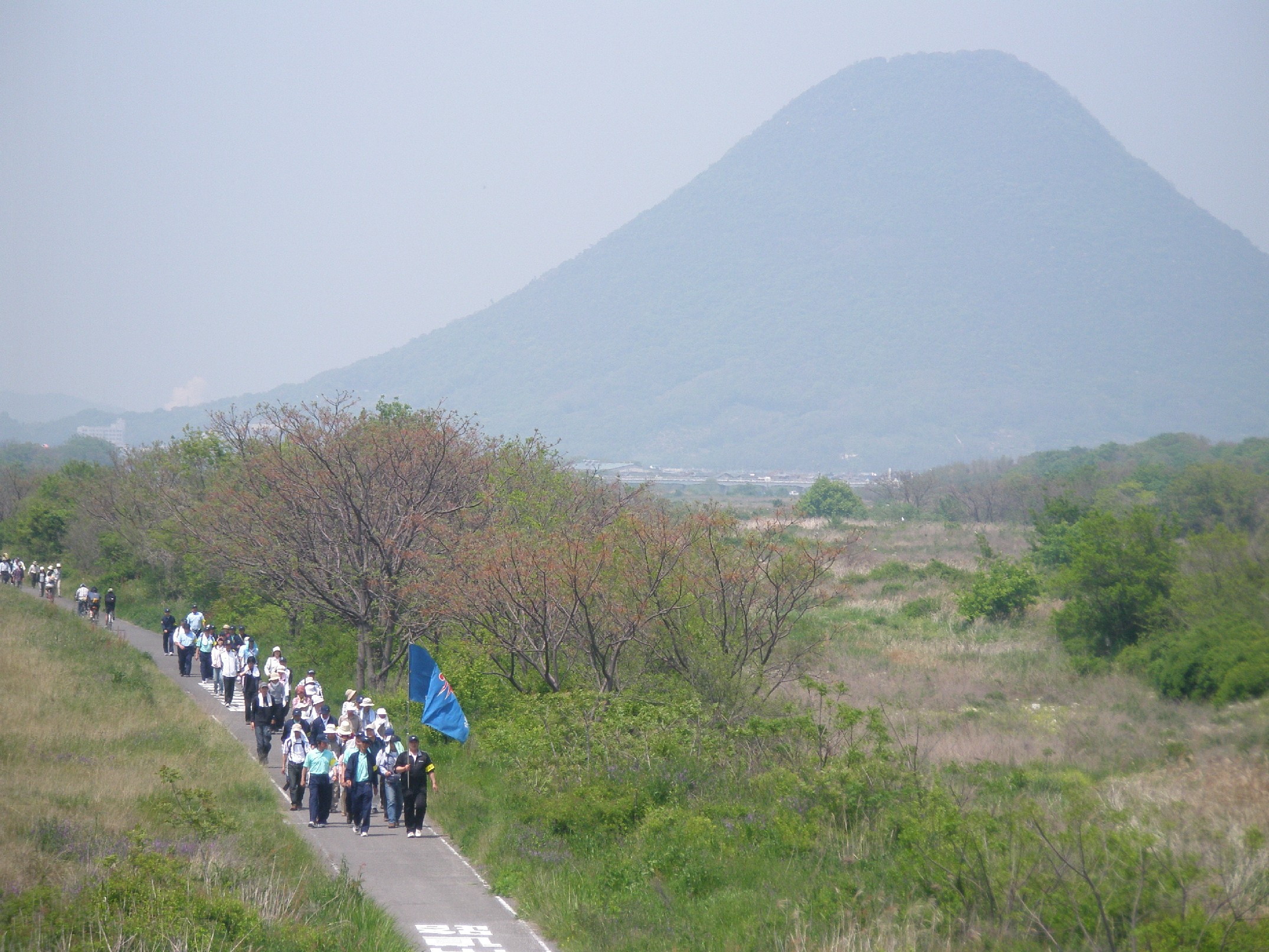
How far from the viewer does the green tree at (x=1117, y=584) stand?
31.6 metres


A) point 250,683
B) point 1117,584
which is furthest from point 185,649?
point 1117,584

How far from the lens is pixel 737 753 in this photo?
688 inches

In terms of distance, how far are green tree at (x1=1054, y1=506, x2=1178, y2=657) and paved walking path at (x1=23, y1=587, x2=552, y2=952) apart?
20363 mm

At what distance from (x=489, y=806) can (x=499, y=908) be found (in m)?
4.06

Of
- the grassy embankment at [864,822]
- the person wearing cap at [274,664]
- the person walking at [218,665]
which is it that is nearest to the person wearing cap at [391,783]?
the grassy embankment at [864,822]

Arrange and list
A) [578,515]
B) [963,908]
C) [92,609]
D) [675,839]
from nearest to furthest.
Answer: [963,908] < [675,839] < [578,515] < [92,609]

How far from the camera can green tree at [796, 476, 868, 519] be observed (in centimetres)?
9844

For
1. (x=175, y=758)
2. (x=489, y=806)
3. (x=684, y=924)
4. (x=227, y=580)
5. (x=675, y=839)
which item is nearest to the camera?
(x=684, y=924)

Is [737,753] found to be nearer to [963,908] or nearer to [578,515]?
[963,908]

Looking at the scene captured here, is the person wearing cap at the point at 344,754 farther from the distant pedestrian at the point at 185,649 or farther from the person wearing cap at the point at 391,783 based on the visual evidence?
the distant pedestrian at the point at 185,649

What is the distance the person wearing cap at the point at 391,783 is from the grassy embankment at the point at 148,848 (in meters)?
1.59

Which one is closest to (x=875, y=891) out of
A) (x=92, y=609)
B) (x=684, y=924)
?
(x=684, y=924)

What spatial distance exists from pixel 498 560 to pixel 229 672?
974 centimetres

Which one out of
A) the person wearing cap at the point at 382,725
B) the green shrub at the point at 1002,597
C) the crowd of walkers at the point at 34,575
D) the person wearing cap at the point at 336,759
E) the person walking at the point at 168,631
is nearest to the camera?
the person wearing cap at the point at 336,759
